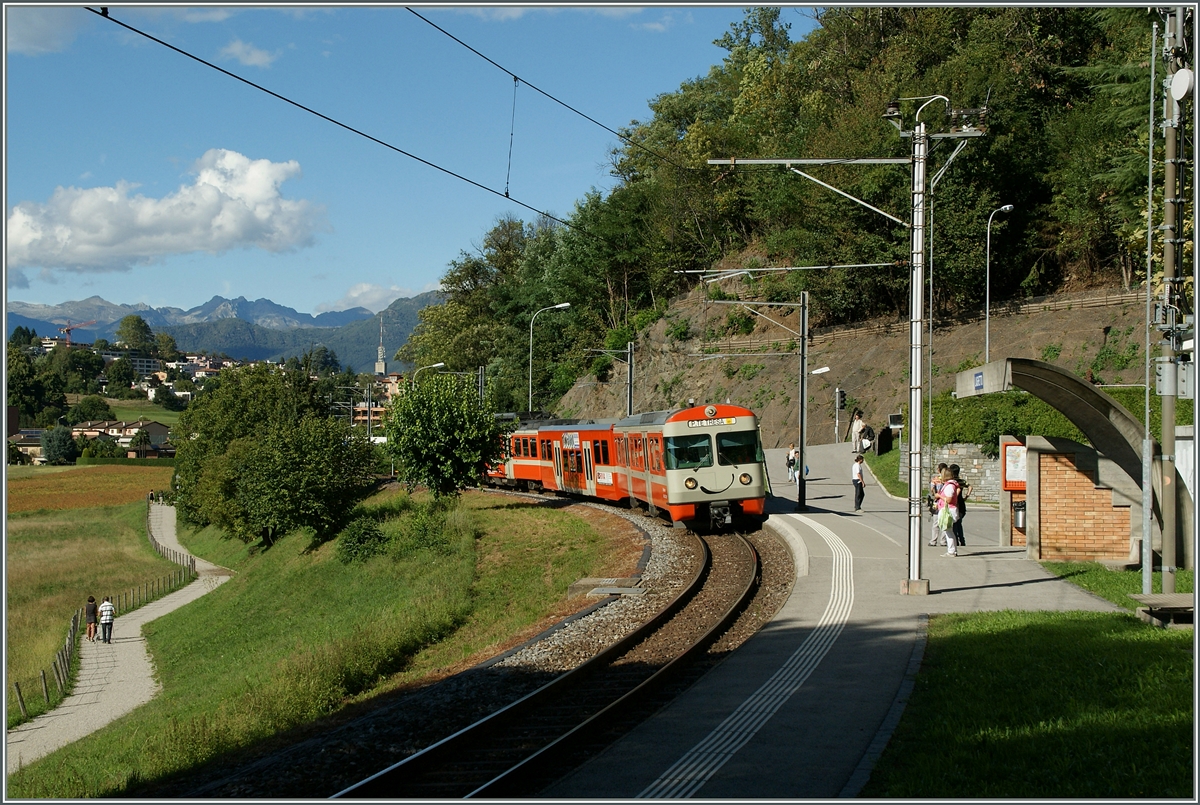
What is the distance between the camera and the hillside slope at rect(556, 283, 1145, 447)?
43812 millimetres

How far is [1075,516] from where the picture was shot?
19.0 m

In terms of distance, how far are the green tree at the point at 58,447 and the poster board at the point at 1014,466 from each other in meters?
103

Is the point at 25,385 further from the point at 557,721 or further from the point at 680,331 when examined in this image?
the point at 557,721

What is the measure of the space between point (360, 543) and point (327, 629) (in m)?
12.3

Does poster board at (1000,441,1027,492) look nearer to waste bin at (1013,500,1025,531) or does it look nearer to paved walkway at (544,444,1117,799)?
waste bin at (1013,500,1025,531)

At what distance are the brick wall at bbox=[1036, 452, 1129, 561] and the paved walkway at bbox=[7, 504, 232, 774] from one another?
769 inches

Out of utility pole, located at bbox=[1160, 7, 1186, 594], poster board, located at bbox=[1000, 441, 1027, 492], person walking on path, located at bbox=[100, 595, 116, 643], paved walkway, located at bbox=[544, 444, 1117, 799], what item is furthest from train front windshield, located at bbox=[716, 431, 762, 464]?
person walking on path, located at bbox=[100, 595, 116, 643]

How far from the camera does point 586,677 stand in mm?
12258

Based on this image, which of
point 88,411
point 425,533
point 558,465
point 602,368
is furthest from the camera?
point 88,411

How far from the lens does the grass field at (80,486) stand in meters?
76.5

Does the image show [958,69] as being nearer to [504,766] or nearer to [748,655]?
[748,655]

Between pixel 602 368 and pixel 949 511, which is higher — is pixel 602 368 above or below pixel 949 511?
above

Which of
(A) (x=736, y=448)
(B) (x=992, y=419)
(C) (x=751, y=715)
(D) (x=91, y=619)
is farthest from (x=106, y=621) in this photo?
(C) (x=751, y=715)

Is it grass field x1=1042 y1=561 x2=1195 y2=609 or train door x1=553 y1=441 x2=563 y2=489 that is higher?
train door x1=553 y1=441 x2=563 y2=489
